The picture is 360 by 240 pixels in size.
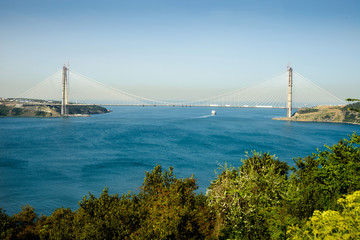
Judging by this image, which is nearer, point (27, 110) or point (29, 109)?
point (27, 110)

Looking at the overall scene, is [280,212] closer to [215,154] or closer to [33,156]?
[215,154]

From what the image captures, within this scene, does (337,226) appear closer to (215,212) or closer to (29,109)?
(215,212)

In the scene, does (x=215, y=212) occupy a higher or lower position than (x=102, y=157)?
higher

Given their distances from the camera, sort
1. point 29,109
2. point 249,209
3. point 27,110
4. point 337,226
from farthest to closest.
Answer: point 29,109
point 27,110
point 249,209
point 337,226

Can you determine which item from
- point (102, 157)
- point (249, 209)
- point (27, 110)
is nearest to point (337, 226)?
point (249, 209)

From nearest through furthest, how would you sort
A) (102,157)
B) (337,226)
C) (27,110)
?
(337,226) → (102,157) → (27,110)

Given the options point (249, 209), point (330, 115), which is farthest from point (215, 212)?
point (330, 115)

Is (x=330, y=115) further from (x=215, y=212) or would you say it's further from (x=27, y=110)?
(x=27, y=110)

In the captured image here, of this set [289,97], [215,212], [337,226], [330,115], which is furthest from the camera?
[289,97]

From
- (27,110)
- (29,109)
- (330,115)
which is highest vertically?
(29,109)

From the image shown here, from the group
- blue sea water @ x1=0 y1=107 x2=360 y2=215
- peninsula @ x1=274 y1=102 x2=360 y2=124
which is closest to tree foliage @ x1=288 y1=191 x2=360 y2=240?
blue sea water @ x1=0 y1=107 x2=360 y2=215
